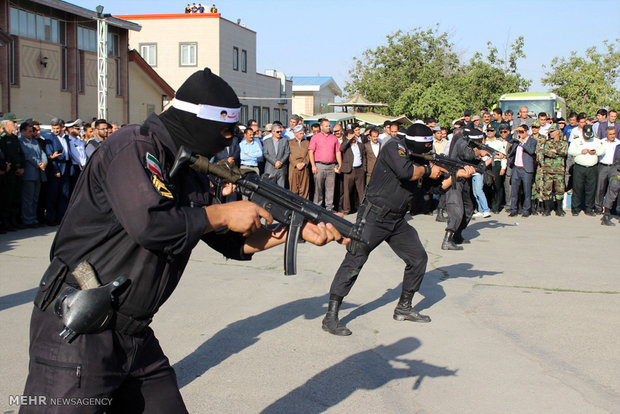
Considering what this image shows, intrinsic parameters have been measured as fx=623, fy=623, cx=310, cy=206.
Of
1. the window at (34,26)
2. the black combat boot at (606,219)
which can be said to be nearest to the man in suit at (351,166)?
the black combat boot at (606,219)

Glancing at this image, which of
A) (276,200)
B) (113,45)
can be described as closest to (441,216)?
(276,200)

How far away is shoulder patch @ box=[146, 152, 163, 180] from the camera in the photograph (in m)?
2.29

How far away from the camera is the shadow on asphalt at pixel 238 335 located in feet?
15.8

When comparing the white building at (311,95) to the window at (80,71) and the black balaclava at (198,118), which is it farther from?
the black balaclava at (198,118)

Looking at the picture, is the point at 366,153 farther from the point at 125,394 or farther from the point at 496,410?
the point at 125,394

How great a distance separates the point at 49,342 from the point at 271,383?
2.41m

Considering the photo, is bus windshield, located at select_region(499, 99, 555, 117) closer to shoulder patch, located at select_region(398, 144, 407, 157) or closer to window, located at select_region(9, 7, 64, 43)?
window, located at select_region(9, 7, 64, 43)

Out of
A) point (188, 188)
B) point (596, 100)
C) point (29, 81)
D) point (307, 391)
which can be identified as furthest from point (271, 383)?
point (596, 100)

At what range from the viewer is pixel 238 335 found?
5566 mm

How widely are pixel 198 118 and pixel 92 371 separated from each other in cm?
106

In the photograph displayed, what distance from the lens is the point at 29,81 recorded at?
70.4 feet

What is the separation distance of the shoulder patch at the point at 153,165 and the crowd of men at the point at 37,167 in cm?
905

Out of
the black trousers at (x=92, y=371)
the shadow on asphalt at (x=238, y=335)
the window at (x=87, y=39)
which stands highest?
the window at (x=87, y=39)

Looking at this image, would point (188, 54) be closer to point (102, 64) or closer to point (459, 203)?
point (102, 64)
